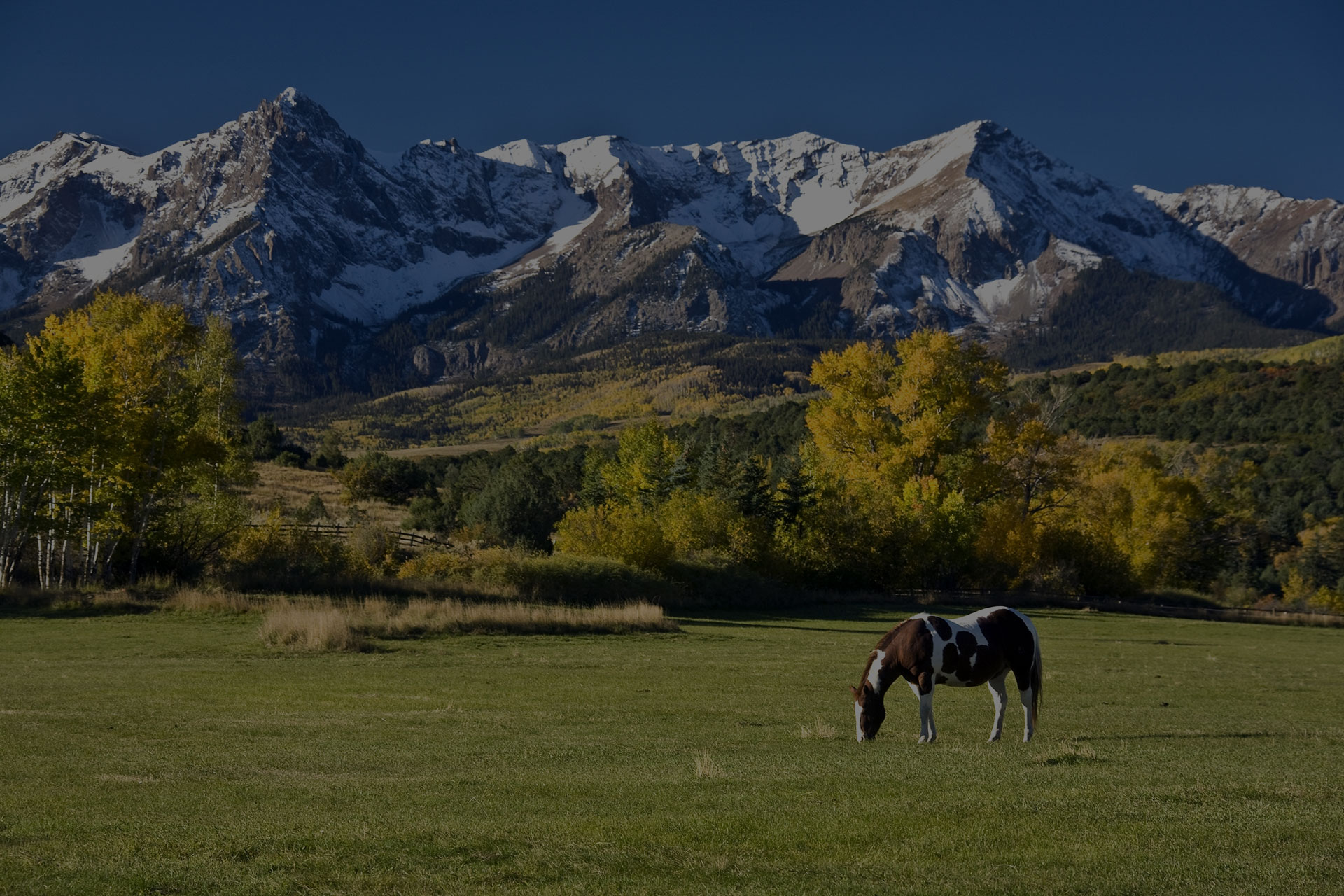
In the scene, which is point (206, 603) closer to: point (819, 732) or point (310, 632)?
point (310, 632)

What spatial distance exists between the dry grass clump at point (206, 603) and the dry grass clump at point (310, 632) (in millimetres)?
5482

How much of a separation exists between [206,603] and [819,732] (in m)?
23.7

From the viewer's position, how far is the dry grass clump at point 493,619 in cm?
2989

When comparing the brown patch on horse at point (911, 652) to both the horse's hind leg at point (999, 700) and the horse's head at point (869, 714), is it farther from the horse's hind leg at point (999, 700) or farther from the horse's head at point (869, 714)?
the horse's hind leg at point (999, 700)

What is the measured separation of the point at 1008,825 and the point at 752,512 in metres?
53.1

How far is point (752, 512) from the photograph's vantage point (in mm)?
61344

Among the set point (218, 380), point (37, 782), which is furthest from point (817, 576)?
point (37, 782)

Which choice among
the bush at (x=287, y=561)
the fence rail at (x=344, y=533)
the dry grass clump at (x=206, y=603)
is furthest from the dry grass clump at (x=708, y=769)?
the fence rail at (x=344, y=533)

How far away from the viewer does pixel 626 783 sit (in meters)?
10.7

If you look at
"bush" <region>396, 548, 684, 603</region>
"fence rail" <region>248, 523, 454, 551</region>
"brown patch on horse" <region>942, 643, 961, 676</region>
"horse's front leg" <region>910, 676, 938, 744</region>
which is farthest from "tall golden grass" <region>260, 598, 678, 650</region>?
"brown patch on horse" <region>942, 643, 961, 676</region>

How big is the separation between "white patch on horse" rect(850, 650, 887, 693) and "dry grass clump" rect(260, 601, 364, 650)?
52.6 feet

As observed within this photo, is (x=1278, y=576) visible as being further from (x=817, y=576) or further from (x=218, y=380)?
(x=218, y=380)

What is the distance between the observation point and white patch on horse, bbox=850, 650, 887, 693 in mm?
14188

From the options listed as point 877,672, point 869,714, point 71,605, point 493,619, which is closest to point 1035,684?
point 877,672
